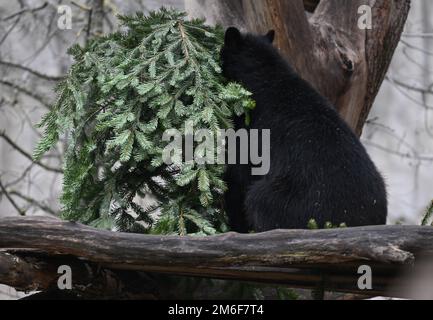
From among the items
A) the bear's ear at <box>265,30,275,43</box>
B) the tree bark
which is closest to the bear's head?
the bear's ear at <box>265,30,275,43</box>

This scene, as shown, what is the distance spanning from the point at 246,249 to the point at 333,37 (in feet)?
9.35

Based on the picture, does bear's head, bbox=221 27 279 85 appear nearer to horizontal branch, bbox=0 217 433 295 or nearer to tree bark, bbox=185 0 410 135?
tree bark, bbox=185 0 410 135

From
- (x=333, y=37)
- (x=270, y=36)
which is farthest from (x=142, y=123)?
(x=333, y=37)

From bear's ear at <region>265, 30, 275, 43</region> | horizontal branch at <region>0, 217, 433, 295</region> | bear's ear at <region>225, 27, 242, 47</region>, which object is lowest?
horizontal branch at <region>0, 217, 433, 295</region>

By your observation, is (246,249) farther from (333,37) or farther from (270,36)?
(333,37)

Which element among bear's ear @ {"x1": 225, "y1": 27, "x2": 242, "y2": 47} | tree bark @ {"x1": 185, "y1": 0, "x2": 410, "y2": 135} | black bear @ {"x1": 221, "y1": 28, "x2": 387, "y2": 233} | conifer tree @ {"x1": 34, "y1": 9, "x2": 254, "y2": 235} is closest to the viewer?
black bear @ {"x1": 221, "y1": 28, "x2": 387, "y2": 233}

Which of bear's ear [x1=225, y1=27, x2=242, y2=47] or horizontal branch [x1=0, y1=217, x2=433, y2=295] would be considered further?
bear's ear [x1=225, y1=27, x2=242, y2=47]

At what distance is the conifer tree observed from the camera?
15.7 feet

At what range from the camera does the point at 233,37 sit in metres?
5.37

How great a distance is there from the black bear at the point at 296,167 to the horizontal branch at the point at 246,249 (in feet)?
1.78

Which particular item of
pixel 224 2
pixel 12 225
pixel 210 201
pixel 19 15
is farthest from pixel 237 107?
pixel 19 15
